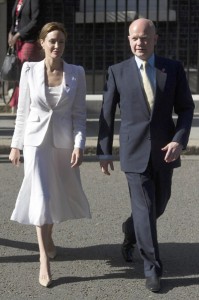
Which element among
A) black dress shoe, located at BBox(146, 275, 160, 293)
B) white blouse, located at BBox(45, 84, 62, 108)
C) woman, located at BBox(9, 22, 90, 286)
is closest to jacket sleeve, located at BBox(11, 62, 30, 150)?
woman, located at BBox(9, 22, 90, 286)

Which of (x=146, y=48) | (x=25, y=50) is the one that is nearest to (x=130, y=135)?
(x=146, y=48)

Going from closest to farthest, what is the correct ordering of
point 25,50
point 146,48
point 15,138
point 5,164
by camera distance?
point 146,48 → point 15,138 → point 5,164 → point 25,50

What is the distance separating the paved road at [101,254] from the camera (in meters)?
5.47

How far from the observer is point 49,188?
5.64 m

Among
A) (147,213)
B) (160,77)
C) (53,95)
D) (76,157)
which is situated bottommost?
(147,213)

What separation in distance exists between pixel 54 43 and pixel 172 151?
1.01 metres

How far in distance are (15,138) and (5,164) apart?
3491mm

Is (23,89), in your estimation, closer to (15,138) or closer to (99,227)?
(15,138)

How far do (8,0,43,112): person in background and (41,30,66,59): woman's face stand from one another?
4347 millimetres

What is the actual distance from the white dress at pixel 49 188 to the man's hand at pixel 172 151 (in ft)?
2.29

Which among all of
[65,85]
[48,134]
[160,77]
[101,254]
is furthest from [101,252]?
[160,77]

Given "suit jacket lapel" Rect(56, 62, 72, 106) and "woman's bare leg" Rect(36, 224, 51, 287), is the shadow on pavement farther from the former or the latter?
"suit jacket lapel" Rect(56, 62, 72, 106)

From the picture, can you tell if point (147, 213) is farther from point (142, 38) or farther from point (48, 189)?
point (142, 38)

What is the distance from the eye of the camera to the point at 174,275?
5770 mm
